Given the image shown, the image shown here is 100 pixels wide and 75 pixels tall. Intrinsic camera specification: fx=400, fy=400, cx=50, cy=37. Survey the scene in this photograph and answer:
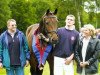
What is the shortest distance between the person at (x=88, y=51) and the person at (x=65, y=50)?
1.78 ft

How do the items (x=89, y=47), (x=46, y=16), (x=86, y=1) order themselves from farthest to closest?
(x=86, y=1)
(x=46, y=16)
(x=89, y=47)

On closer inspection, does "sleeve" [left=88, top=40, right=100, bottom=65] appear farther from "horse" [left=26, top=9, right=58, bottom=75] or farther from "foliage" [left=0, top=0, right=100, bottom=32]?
"foliage" [left=0, top=0, right=100, bottom=32]

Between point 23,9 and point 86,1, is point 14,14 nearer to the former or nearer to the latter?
point 23,9

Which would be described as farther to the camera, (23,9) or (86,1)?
(23,9)

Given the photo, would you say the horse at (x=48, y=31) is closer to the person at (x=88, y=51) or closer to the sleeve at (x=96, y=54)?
the person at (x=88, y=51)

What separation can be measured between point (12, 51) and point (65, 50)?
54.5 inches

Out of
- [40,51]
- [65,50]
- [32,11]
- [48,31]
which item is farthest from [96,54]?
[32,11]

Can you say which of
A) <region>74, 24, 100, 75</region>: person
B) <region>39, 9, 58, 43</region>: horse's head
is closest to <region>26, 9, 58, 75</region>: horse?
<region>39, 9, 58, 43</region>: horse's head

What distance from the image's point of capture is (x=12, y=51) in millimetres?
10430

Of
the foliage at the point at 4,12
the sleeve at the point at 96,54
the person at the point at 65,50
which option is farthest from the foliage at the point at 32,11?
the sleeve at the point at 96,54

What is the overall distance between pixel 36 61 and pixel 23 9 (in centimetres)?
6219

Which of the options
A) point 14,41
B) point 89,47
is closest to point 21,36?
point 14,41

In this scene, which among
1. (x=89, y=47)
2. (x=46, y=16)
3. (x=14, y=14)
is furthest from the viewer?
(x=14, y=14)

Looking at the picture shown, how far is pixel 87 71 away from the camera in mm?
9734
